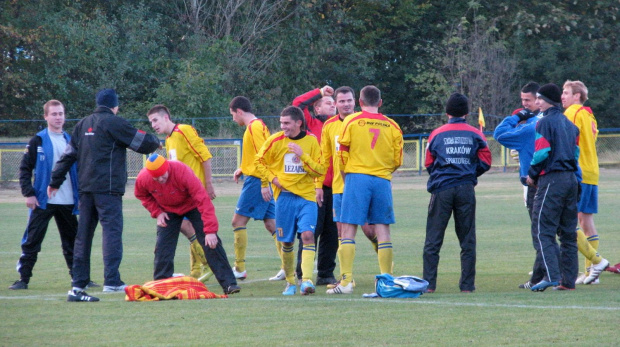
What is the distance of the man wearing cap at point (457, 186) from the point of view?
341 inches

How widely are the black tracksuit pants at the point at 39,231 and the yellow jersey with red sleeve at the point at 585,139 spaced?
18.0 feet

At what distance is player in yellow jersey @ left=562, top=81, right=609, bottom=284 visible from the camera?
9532 millimetres

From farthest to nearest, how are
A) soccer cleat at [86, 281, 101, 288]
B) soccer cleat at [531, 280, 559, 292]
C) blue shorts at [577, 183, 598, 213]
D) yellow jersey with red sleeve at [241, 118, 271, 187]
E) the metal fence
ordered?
the metal fence < yellow jersey with red sleeve at [241, 118, 271, 187] < blue shorts at [577, 183, 598, 213] < soccer cleat at [86, 281, 101, 288] < soccer cleat at [531, 280, 559, 292]

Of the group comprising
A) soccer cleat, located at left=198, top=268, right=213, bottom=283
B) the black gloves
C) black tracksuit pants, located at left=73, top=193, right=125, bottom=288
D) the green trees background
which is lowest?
soccer cleat, located at left=198, top=268, right=213, bottom=283

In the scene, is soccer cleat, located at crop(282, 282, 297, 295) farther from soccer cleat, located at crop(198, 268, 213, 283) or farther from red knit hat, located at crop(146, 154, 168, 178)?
red knit hat, located at crop(146, 154, 168, 178)

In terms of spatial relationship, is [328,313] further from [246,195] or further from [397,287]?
[246,195]

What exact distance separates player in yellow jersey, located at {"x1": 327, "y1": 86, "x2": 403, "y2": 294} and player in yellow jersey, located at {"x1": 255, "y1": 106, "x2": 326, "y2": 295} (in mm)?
391

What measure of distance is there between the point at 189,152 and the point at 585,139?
14.3 feet

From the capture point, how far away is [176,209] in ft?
29.9

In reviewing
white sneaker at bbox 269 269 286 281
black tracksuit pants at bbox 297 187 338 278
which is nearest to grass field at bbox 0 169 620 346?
white sneaker at bbox 269 269 286 281

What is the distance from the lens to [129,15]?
4019cm

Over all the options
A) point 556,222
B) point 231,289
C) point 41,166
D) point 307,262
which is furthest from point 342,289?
point 41,166

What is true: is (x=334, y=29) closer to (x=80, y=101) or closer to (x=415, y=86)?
(x=415, y=86)

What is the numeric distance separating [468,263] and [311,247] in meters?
1.51
